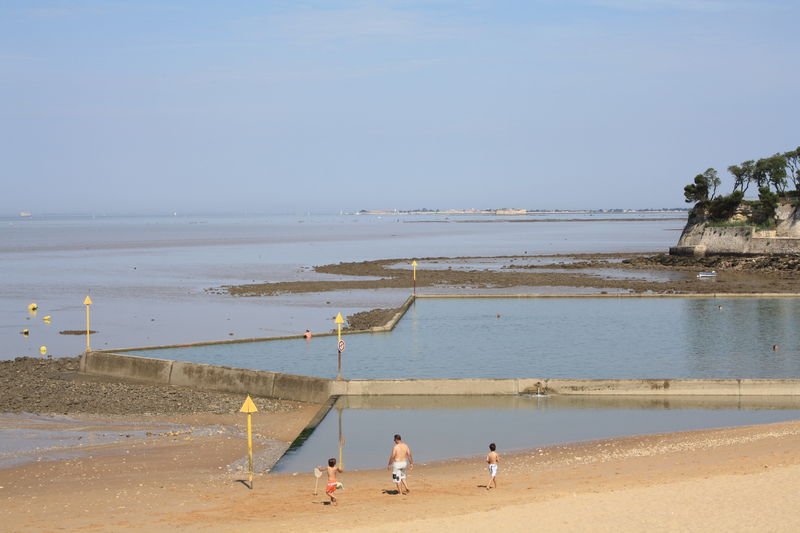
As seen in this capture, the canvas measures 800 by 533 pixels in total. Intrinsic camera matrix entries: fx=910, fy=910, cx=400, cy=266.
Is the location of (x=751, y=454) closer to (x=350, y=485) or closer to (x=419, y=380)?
(x=350, y=485)

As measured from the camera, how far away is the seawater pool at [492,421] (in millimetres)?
20359

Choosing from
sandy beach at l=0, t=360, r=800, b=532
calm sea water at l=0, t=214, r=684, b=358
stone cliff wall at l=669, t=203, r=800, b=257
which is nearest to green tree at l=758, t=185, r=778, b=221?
stone cliff wall at l=669, t=203, r=800, b=257

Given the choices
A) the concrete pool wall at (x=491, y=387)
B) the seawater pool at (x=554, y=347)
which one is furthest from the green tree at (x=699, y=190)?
the concrete pool wall at (x=491, y=387)

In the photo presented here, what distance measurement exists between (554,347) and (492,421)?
413 inches

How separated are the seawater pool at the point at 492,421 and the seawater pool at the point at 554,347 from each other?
2561mm

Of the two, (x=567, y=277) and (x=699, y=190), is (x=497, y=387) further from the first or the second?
(x=699, y=190)

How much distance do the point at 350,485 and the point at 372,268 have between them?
59976 mm

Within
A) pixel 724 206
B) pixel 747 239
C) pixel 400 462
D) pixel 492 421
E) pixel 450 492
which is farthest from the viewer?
pixel 724 206

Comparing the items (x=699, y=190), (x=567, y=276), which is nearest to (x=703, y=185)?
(x=699, y=190)

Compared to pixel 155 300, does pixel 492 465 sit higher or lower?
lower

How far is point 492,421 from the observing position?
22.8 m

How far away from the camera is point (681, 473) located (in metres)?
17.1

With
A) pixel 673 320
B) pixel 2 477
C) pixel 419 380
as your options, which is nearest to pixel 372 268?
pixel 673 320

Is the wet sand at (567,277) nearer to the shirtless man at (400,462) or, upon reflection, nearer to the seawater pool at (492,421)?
the seawater pool at (492,421)
